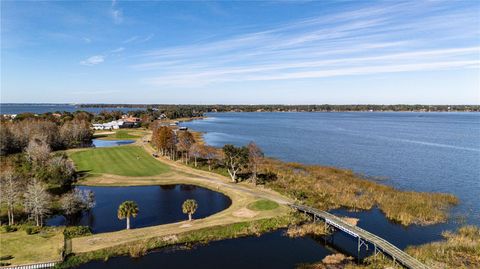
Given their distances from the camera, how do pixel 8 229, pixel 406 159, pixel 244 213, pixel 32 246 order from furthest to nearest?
pixel 406 159 < pixel 244 213 < pixel 8 229 < pixel 32 246

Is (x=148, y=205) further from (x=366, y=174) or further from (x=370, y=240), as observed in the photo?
(x=366, y=174)

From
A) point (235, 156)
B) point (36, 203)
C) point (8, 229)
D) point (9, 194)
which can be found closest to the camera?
point (8, 229)

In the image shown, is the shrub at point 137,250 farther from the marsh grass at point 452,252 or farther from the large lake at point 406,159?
the large lake at point 406,159

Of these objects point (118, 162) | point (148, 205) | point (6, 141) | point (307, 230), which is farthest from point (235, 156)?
point (6, 141)

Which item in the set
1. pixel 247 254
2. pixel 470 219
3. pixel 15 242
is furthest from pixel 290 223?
pixel 15 242

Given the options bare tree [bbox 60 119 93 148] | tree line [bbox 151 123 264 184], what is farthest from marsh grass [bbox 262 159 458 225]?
bare tree [bbox 60 119 93 148]

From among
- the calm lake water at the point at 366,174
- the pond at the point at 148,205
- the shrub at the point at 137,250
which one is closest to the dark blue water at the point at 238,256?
the calm lake water at the point at 366,174

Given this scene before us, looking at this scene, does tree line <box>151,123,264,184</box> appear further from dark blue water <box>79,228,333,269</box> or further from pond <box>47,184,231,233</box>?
dark blue water <box>79,228,333,269</box>

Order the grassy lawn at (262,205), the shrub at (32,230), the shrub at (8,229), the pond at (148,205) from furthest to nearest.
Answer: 1. the grassy lawn at (262,205)
2. the pond at (148,205)
3. the shrub at (8,229)
4. the shrub at (32,230)
